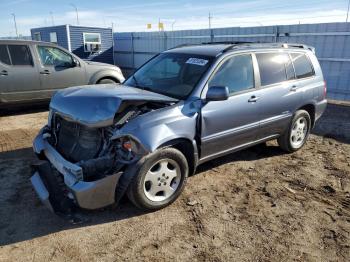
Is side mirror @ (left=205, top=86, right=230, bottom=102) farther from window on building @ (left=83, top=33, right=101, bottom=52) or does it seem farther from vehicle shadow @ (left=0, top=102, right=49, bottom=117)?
window on building @ (left=83, top=33, right=101, bottom=52)

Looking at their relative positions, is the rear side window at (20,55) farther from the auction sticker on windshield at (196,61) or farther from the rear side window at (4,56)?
the auction sticker on windshield at (196,61)

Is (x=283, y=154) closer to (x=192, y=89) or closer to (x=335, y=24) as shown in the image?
(x=192, y=89)

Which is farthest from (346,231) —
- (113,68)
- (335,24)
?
(335,24)

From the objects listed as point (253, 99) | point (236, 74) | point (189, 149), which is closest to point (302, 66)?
point (253, 99)

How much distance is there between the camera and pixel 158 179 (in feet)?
12.0

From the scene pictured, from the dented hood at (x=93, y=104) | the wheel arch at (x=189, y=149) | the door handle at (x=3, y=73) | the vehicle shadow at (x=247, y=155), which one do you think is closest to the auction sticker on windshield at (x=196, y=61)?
the dented hood at (x=93, y=104)

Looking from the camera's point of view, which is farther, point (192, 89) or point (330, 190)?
point (330, 190)

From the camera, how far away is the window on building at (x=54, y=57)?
7913mm

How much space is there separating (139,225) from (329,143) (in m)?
4.58

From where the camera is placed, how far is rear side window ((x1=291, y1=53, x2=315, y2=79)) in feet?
17.5

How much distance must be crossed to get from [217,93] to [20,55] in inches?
230

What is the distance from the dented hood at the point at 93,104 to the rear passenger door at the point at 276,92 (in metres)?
1.64

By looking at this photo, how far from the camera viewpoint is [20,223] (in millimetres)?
3469

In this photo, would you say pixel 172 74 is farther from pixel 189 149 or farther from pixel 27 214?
pixel 27 214
